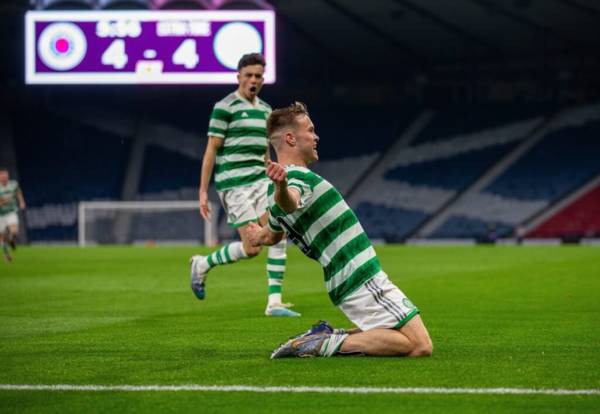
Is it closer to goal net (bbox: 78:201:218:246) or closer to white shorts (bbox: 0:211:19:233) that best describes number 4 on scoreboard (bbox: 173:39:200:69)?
goal net (bbox: 78:201:218:246)

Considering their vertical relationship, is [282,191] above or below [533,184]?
above

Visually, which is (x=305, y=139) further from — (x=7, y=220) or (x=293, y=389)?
(x=7, y=220)

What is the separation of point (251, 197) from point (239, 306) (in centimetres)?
151

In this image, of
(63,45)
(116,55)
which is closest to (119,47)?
(116,55)

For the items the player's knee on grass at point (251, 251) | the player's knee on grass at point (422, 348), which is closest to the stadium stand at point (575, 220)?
the player's knee on grass at point (251, 251)

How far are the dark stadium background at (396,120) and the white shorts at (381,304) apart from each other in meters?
27.5

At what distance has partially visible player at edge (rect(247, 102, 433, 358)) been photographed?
5.41 meters

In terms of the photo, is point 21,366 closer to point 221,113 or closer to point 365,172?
point 221,113

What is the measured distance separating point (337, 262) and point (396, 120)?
34.3 m

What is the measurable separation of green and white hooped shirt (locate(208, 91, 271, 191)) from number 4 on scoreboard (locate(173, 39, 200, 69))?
21.4 m

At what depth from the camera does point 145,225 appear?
35.8 meters

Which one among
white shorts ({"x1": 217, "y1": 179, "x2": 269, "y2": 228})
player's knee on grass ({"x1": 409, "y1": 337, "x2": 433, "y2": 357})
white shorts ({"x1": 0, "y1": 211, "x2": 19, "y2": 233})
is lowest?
white shorts ({"x1": 0, "y1": 211, "x2": 19, "y2": 233})

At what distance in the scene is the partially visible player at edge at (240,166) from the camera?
8461 millimetres

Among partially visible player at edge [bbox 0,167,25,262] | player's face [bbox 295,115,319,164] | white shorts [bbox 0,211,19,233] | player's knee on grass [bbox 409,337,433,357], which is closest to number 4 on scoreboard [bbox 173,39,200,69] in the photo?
partially visible player at edge [bbox 0,167,25,262]
